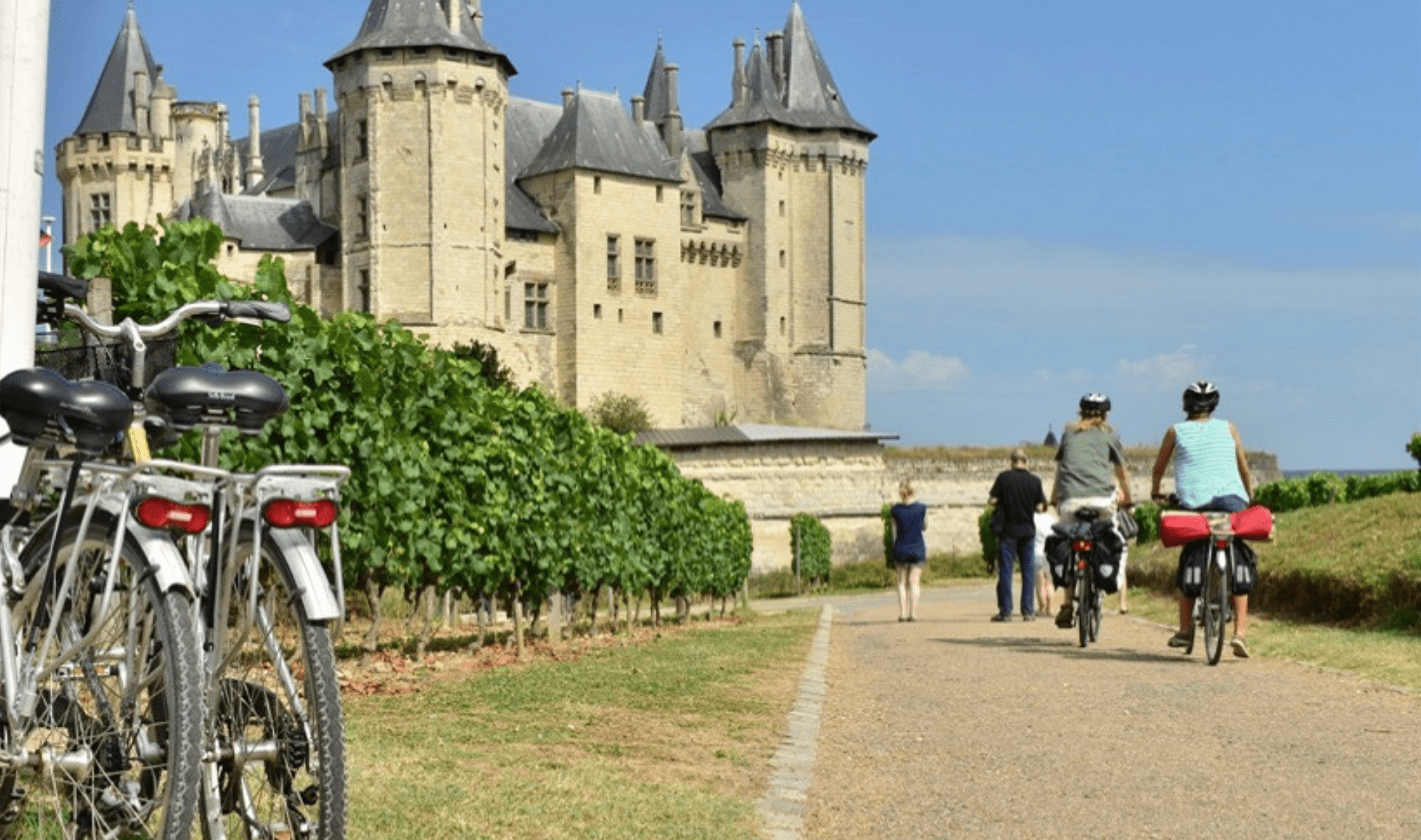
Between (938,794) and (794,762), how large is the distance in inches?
32.9

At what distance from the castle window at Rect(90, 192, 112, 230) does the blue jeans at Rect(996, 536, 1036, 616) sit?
60.5 meters

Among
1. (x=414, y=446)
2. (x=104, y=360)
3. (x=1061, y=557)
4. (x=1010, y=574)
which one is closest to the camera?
(x=104, y=360)

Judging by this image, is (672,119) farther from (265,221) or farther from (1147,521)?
(1147,521)

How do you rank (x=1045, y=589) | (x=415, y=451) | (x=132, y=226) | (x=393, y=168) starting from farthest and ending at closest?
(x=393, y=168) → (x=1045, y=589) → (x=415, y=451) → (x=132, y=226)

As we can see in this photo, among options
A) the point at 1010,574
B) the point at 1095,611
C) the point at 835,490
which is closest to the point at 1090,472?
the point at 1095,611

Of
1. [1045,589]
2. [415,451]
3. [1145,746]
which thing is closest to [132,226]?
[415,451]

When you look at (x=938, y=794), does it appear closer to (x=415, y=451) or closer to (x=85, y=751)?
(x=85, y=751)

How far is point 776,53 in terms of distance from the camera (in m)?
76.4

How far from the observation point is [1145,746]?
693cm

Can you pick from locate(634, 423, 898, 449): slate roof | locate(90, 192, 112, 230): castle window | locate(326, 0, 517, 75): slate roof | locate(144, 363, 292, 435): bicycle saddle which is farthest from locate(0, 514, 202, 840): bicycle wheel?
locate(90, 192, 112, 230): castle window

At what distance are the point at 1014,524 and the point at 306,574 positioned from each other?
1291 cm

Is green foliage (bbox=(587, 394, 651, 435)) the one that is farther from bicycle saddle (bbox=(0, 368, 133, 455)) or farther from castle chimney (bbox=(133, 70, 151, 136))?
bicycle saddle (bbox=(0, 368, 133, 455))

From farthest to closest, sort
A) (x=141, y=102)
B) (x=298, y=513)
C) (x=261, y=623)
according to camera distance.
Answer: (x=141, y=102), (x=261, y=623), (x=298, y=513)

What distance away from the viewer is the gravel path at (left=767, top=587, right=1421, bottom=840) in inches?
211
